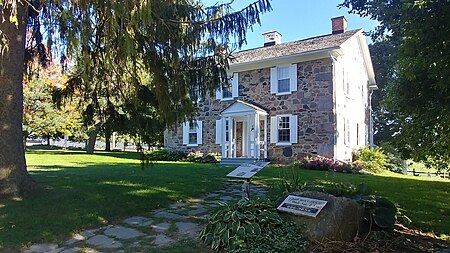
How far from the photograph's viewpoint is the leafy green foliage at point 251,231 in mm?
3568

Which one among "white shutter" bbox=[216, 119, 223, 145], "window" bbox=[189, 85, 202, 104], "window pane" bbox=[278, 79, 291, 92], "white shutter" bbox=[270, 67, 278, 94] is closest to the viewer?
"window" bbox=[189, 85, 202, 104]

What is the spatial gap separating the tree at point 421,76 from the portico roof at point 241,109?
9.40 meters

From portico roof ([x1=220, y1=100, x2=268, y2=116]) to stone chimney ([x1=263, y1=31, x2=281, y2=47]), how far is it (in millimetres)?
4220

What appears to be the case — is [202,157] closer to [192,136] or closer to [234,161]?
[192,136]

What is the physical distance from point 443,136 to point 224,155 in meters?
11.6

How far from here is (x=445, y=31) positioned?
403cm

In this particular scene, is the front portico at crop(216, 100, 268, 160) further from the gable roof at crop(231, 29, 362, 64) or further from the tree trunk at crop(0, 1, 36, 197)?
the tree trunk at crop(0, 1, 36, 197)

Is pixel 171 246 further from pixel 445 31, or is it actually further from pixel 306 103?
pixel 306 103

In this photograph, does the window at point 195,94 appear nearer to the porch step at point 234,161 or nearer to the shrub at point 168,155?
the porch step at point 234,161

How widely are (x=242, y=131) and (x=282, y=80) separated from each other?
10.6 ft

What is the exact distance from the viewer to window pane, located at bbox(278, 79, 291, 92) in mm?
15520

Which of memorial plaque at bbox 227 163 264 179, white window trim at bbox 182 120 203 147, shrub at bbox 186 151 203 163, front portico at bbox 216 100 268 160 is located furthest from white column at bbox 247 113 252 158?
memorial plaque at bbox 227 163 264 179

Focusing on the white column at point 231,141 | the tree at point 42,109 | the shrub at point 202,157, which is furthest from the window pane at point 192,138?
the tree at point 42,109

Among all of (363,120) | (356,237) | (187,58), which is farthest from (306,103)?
(356,237)
